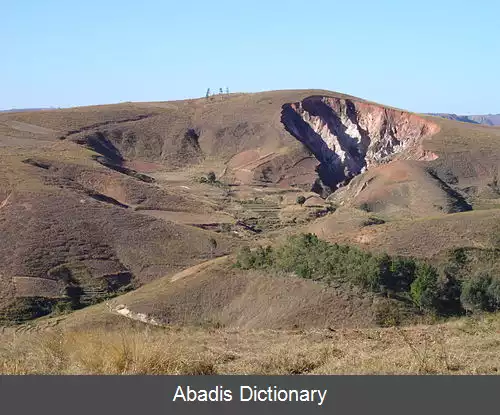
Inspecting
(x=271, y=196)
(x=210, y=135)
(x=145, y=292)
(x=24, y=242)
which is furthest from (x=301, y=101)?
(x=145, y=292)

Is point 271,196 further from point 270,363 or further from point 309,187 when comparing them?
point 270,363

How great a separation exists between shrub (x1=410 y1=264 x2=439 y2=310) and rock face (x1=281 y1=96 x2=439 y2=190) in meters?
70.3

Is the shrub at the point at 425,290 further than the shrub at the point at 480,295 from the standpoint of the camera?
Yes

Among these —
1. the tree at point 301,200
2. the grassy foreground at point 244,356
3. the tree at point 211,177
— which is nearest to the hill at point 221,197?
the tree at point 211,177

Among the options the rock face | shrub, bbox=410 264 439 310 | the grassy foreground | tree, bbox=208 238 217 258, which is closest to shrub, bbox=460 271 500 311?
shrub, bbox=410 264 439 310

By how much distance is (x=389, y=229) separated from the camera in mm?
37781

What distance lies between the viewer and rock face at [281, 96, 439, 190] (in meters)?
102

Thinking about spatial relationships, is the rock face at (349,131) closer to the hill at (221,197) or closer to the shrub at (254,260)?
the hill at (221,197)

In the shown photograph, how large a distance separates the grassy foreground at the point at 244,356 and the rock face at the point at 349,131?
289 ft

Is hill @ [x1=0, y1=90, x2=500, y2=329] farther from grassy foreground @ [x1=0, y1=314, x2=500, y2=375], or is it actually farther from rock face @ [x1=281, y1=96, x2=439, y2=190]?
grassy foreground @ [x1=0, y1=314, x2=500, y2=375]

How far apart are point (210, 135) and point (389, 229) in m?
67.6

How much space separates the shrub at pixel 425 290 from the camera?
A: 2620 cm

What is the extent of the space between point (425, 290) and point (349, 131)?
83.5m

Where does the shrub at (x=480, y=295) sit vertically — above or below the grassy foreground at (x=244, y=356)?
below
